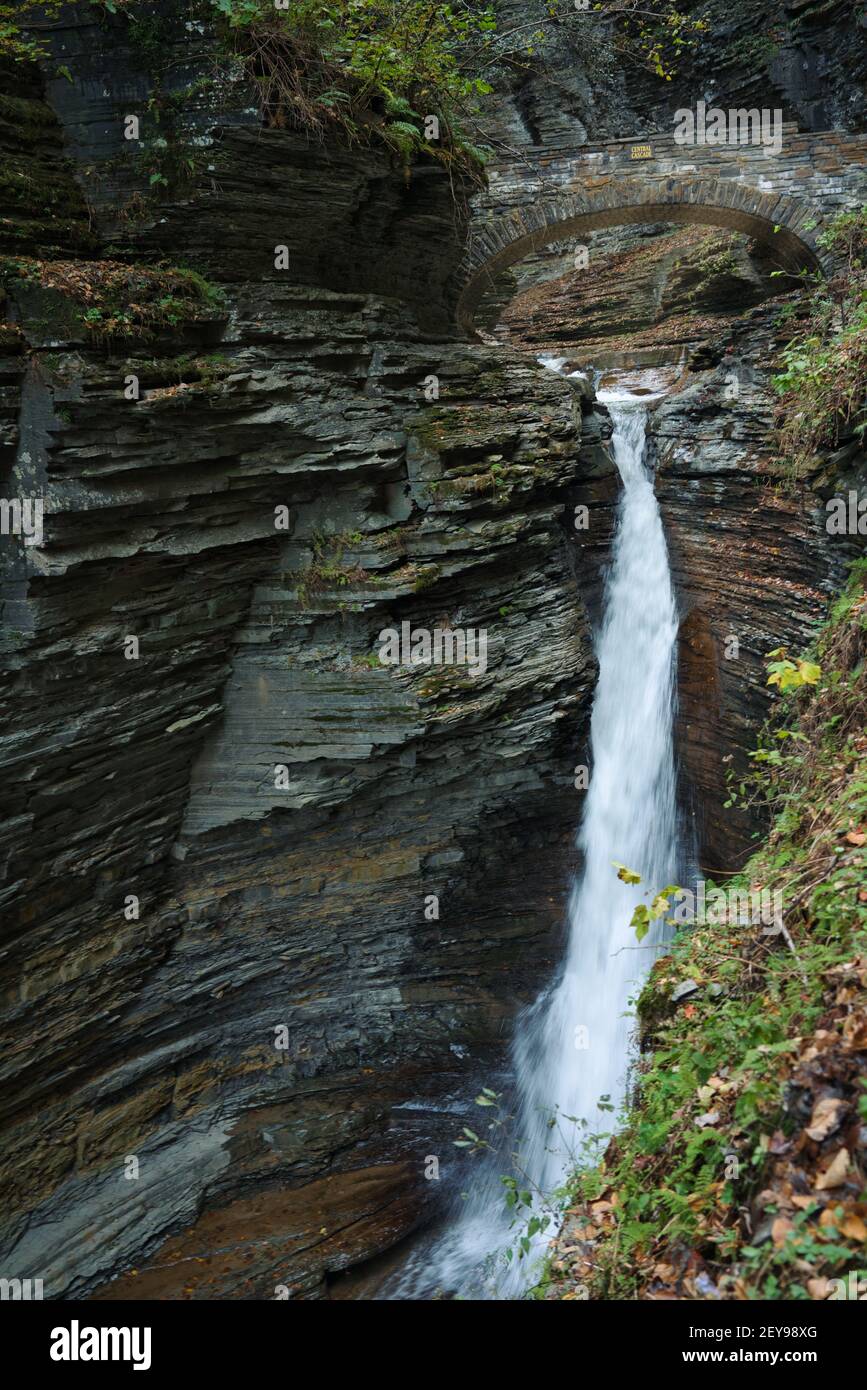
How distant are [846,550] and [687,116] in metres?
12.8

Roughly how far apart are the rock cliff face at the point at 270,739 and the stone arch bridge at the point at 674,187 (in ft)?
13.6

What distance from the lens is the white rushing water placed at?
9336mm

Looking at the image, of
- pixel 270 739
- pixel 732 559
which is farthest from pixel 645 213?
pixel 270 739

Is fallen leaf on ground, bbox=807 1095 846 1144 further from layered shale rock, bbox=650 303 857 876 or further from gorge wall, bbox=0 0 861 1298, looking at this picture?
layered shale rock, bbox=650 303 857 876

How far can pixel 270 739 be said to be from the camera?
8.46 m

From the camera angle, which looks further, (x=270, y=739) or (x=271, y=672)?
(x=270, y=739)

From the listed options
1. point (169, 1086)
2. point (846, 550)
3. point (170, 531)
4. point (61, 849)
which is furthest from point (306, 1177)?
point (846, 550)

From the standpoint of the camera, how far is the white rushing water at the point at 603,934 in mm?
9336

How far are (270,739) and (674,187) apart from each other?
1073 centimetres

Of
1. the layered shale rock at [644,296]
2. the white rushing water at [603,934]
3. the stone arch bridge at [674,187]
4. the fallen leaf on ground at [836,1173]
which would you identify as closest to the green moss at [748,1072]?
the fallen leaf on ground at [836,1173]

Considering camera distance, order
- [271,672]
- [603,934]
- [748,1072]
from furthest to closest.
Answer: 1. [603,934]
2. [271,672]
3. [748,1072]

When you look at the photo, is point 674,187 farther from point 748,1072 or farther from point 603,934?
point 748,1072

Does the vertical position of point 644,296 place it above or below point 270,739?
above
